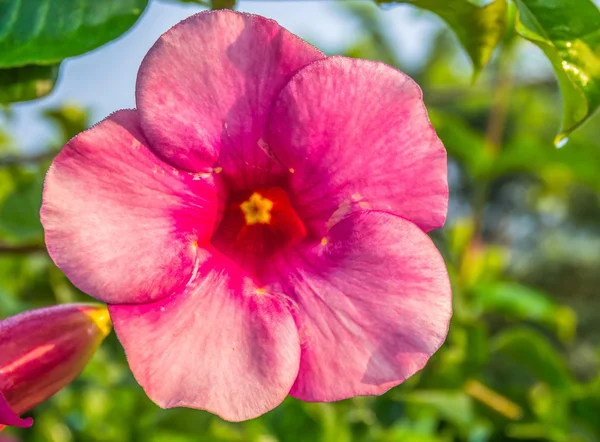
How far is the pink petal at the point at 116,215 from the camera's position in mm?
638

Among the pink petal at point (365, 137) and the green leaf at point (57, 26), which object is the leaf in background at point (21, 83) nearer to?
the green leaf at point (57, 26)

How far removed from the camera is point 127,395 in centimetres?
172

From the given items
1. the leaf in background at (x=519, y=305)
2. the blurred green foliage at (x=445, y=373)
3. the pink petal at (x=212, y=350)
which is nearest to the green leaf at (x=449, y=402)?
the blurred green foliage at (x=445, y=373)

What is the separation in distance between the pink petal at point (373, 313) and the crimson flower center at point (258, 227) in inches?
5.2

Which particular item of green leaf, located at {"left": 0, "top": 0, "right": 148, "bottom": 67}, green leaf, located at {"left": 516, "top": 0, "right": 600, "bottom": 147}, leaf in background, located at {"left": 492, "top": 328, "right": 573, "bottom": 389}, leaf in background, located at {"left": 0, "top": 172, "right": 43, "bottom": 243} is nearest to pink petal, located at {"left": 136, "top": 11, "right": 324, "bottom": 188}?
green leaf, located at {"left": 0, "top": 0, "right": 148, "bottom": 67}

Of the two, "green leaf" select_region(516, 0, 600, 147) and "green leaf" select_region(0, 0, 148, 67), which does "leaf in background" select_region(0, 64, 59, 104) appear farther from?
"green leaf" select_region(516, 0, 600, 147)

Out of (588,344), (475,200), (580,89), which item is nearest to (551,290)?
(588,344)

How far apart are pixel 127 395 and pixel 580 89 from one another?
1.39 meters

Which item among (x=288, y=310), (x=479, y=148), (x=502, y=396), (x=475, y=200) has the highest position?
(x=288, y=310)

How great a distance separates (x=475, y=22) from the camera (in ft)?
2.84

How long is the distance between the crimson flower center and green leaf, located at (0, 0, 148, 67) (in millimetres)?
256

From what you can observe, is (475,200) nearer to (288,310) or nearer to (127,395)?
(127,395)

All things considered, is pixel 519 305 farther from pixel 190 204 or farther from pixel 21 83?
pixel 21 83

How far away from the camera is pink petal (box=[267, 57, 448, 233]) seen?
0.67 m
